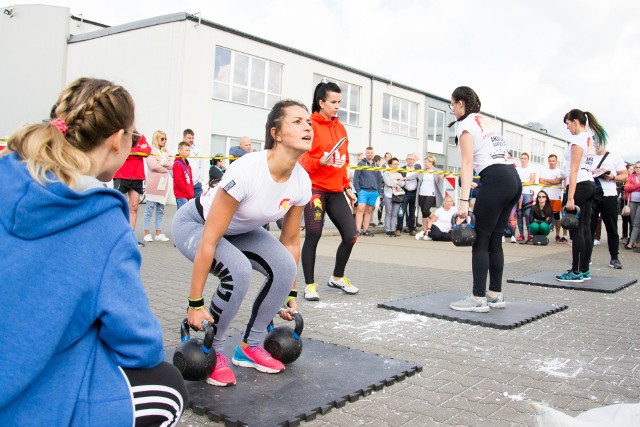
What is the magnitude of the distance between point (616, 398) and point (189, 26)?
20240 millimetres

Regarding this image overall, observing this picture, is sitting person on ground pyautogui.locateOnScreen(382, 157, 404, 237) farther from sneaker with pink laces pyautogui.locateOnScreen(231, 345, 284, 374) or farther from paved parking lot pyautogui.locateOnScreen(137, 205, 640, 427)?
sneaker with pink laces pyautogui.locateOnScreen(231, 345, 284, 374)

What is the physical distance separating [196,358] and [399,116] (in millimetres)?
30227

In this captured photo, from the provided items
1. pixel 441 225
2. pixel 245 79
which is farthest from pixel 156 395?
pixel 245 79

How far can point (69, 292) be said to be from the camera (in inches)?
58.0

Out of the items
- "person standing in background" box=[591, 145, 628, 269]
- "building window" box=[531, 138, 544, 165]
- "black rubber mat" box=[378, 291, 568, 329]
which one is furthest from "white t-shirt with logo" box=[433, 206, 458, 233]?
"building window" box=[531, 138, 544, 165]

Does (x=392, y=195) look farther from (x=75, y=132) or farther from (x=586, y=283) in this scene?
(x=75, y=132)

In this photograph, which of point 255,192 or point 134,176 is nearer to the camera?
point 255,192

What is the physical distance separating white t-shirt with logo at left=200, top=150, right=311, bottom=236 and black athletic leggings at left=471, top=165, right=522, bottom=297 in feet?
6.97

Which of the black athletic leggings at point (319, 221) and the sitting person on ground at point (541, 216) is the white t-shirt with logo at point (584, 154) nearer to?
the black athletic leggings at point (319, 221)

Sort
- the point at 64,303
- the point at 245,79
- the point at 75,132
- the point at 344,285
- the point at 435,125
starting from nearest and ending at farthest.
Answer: the point at 64,303
the point at 75,132
the point at 344,285
the point at 245,79
the point at 435,125

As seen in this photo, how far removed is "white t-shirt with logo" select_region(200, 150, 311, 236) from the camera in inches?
123

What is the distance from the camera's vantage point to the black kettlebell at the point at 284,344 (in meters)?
3.45

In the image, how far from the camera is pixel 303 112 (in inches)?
135

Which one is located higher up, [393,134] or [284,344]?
[393,134]
